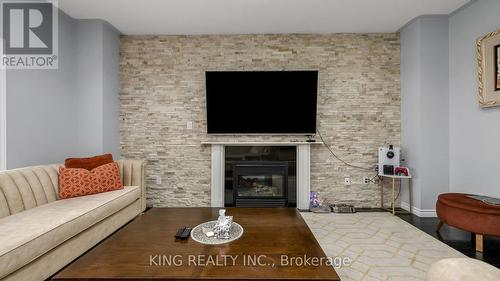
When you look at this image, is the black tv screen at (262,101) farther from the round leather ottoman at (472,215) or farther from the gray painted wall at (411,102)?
the round leather ottoman at (472,215)

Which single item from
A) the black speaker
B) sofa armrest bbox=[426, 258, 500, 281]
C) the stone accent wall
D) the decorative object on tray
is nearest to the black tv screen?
the stone accent wall

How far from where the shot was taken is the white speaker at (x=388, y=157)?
3.50 meters

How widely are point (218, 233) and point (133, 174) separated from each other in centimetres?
198

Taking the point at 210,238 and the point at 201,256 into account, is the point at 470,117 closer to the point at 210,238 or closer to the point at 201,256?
the point at 210,238

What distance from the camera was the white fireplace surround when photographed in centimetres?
371

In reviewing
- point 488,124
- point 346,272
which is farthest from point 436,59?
point 346,272

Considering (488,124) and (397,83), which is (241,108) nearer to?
(397,83)

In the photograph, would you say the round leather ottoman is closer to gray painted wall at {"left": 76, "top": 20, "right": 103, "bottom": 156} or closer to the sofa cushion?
the sofa cushion

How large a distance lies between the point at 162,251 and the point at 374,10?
3595 millimetres

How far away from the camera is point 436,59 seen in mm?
3396

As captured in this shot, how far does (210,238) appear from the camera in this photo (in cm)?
162

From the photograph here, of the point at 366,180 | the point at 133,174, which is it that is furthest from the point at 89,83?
the point at 366,180

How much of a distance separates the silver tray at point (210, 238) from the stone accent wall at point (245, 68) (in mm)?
2085

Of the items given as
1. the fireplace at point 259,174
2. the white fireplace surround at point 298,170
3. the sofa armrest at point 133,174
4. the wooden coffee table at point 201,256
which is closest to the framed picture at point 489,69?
the white fireplace surround at point 298,170
